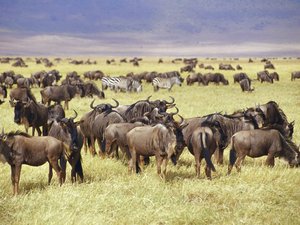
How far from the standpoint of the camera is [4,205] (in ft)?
22.4

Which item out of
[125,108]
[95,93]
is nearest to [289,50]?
[95,93]

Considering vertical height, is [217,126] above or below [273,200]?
above

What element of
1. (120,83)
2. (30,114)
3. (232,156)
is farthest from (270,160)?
(120,83)

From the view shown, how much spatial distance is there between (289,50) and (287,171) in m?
183

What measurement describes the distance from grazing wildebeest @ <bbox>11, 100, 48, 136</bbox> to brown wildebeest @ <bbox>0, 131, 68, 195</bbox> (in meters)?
5.94

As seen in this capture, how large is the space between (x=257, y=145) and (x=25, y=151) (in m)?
4.68

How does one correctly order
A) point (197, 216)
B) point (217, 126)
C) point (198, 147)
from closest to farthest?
1. point (197, 216)
2. point (198, 147)
3. point (217, 126)

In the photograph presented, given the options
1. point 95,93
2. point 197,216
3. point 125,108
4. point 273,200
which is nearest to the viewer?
point 197,216

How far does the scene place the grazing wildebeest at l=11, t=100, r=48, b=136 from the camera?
13.8 meters

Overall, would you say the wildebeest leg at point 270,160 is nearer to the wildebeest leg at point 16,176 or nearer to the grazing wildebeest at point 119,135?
the grazing wildebeest at point 119,135

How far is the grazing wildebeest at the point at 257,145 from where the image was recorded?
952 centimetres

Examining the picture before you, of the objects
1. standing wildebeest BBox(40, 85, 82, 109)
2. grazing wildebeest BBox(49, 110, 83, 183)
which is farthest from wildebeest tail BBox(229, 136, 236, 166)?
standing wildebeest BBox(40, 85, 82, 109)

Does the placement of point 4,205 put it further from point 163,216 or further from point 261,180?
point 261,180

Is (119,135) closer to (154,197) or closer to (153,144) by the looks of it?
(153,144)
